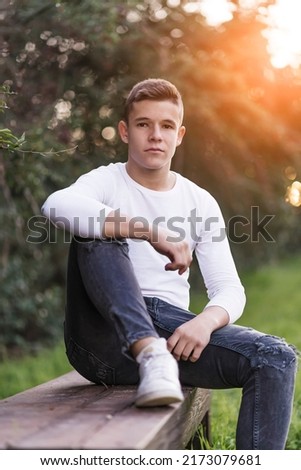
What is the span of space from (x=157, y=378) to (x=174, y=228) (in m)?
0.81

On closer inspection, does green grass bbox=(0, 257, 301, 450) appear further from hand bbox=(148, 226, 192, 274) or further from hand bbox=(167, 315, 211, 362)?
hand bbox=(148, 226, 192, 274)

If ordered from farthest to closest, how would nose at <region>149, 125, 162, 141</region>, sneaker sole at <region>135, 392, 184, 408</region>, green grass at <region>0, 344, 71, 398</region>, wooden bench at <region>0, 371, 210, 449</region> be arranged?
1. green grass at <region>0, 344, 71, 398</region>
2. nose at <region>149, 125, 162, 141</region>
3. sneaker sole at <region>135, 392, 184, 408</region>
4. wooden bench at <region>0, 371, 210, 449</region>

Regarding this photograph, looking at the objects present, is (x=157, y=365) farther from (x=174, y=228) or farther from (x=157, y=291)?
(x=174, y=228)

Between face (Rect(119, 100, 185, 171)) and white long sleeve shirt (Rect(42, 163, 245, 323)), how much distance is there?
0.34 ft

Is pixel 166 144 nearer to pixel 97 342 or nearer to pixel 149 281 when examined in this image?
pixel 149 281

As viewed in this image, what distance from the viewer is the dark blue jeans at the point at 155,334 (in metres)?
2.04

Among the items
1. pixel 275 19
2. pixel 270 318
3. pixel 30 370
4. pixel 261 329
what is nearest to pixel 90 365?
pixel 275 19

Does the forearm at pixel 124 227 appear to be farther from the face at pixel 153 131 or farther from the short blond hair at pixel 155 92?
the short blond hair at pixel 155 92

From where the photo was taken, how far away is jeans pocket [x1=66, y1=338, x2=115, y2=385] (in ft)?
7.76

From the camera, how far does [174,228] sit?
2.55 meters

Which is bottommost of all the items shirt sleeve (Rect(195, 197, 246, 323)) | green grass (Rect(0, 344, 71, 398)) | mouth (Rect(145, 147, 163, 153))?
green grass (Rect(0, 344, 71, 398))

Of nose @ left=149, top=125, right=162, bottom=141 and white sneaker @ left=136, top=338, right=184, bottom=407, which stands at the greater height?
nose @ left=149, top=125, right=162, bottom=141

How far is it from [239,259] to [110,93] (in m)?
3.56

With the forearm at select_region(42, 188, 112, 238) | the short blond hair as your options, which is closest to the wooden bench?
the forearm at select_region(42, 188, 112, 238)
